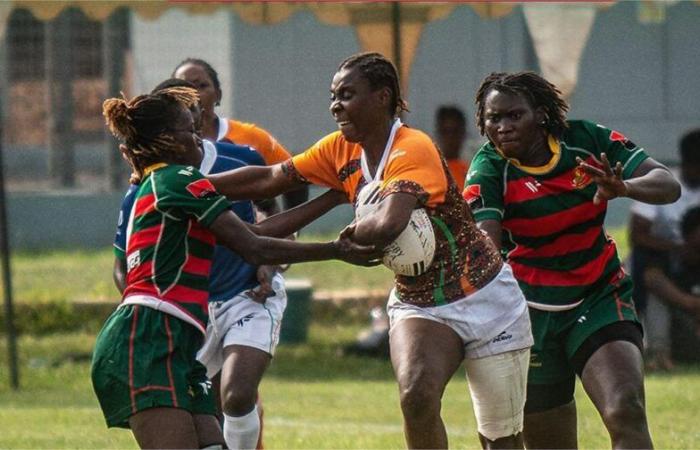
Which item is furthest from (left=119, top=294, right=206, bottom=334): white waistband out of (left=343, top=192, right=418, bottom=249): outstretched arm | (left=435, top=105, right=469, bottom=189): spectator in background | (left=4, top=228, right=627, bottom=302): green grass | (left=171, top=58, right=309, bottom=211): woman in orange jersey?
(left=4, top=228, right=627, bottom=302): green grass

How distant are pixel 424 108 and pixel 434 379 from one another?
44.1ft

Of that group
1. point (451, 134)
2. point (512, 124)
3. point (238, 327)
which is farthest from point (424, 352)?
point (451, 134)

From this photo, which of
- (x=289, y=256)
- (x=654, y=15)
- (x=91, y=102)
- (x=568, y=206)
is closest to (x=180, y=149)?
(x=289, y=256)

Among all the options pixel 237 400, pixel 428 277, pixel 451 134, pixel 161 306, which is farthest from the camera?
pixel 451 134

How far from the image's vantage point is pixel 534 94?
22.5 ft

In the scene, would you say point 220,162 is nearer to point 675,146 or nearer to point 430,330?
point 430,330

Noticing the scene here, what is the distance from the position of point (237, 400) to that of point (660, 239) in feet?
21.2

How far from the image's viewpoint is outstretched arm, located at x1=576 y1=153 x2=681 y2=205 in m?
6.33

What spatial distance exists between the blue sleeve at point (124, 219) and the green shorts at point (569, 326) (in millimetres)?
1805

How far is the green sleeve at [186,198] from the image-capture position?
5.77m

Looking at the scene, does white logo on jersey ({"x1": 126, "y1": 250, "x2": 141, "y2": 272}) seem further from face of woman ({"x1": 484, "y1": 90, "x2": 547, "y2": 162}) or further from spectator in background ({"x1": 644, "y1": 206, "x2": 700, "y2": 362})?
spectator in background ({"x1": 644, "y1": 206, "x2": 700, "y2": 362})

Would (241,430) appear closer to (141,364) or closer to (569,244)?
(141,364)

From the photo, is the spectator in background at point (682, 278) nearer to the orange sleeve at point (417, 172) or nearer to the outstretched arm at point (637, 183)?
the outstretched arm at point (637, 183)

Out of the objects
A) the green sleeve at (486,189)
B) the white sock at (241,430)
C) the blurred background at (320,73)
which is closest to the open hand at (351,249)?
the green sleeve at (486,189)
